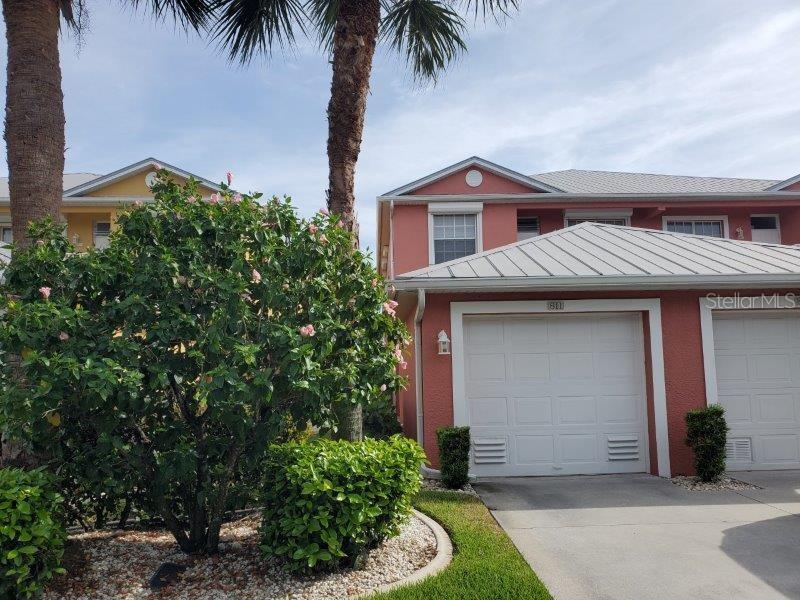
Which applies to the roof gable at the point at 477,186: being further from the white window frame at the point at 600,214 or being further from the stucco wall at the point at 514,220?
the white window frame at the point at 600,214

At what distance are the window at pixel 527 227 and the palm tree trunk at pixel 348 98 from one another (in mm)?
11973

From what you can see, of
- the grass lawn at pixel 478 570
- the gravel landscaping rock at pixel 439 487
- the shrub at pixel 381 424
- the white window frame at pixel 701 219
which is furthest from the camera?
the white window frame at pixel 701 219

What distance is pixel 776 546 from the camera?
5.51m

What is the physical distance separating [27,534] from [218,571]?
1503 mm

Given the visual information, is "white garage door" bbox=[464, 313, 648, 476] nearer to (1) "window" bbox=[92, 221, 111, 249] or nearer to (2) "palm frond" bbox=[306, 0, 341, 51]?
(2) "palm frond" bbox=[306, 0, 341, 51]

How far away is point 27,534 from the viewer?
13.6 ft

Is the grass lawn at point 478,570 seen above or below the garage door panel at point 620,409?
below

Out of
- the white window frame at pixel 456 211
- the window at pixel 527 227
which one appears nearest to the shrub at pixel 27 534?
the white window frame at pixel 456 211

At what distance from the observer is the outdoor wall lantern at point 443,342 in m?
8.77

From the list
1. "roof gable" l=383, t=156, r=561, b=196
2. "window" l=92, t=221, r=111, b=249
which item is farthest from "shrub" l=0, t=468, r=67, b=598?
"window" l=92, t=221, r=111, b=249

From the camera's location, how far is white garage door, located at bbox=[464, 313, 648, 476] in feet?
29.2

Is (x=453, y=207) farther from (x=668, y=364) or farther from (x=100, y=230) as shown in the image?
Answer: (x=100, y=230)

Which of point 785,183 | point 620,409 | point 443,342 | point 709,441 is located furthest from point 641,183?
point 443,342

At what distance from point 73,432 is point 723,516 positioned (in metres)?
6.61
